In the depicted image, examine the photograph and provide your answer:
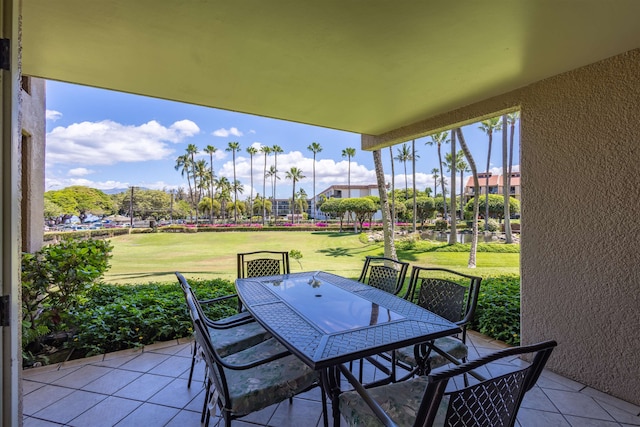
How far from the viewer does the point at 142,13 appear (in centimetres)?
158

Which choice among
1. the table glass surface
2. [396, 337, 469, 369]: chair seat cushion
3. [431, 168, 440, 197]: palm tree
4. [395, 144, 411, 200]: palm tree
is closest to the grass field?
the table glass surface

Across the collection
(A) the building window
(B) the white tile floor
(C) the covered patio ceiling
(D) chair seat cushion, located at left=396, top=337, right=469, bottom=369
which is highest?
(A) the building window

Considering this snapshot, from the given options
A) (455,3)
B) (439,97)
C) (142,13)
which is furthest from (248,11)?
(439,97)

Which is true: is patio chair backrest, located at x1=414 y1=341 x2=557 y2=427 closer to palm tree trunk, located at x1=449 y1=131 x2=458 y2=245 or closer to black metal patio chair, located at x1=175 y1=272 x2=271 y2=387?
black metal patio chair, located at x1=175 y1=272 x2=271 y2=387

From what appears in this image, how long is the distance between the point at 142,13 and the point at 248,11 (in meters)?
0.58

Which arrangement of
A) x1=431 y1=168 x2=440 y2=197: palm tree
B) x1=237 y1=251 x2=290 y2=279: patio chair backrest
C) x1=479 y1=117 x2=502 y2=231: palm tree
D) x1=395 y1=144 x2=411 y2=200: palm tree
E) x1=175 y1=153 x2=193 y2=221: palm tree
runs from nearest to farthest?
x1=237 y1=251 x2=290 y2=279: patio chair backrest → x1=479 y1=117 x2=502 y2=231: palm tree → x1=395 y1=144 x2=411 y2=200: palm tree → x1=175 y1=153 x2=193 y2=221: palm tree → x1=431 y1=168 x2=440 y2=197: palm tree

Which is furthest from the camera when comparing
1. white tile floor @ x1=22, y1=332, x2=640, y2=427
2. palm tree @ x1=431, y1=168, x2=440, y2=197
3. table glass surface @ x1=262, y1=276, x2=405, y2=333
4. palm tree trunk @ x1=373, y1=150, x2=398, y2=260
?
palm tree @ x1=431, y1=168, x2=440, y2=197

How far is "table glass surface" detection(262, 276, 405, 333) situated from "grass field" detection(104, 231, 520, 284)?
4.02 m

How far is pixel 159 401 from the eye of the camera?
2.03 m

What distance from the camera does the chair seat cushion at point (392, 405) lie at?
1322 millimetres

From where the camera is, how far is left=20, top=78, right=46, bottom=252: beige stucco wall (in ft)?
10.1

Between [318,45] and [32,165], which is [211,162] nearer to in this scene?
[32,165]

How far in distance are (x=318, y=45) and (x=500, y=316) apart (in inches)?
127

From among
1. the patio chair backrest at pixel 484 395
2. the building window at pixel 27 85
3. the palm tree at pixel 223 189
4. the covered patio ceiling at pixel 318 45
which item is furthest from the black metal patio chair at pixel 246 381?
the palm tree at pixel 223 189
